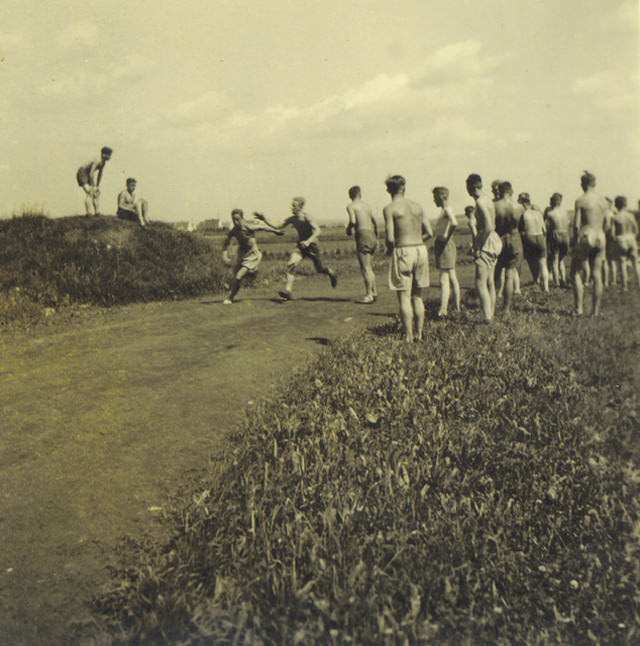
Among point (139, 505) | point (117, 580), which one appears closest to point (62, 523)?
point (139, 505)

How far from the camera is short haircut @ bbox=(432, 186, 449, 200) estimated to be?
747 centimetres

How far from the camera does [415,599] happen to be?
249 cm

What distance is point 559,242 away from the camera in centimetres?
1131

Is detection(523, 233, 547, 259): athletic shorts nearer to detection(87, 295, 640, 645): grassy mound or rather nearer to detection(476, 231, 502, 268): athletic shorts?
detection(476, 231, 502, 268): athletic shorts

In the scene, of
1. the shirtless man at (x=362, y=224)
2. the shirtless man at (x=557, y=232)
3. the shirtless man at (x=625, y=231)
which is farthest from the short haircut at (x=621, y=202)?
the shirtless man at (x=362, y=224)

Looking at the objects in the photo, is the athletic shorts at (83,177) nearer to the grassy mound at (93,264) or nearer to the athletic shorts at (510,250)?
the grassy mound at (93,264)

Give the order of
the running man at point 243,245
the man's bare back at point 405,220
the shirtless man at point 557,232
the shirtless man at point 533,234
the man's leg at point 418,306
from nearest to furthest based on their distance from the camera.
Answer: the man's bare back at point 405,220 → the man's leg at point 418,306 → the shirtless man at point 533,234 → the running man at point 243,245 → the shirtless man at point 557,232

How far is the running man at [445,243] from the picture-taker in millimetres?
7480

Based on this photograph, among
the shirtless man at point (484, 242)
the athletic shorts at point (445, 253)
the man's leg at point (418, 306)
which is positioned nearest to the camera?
the man's leg at point (418, 306)

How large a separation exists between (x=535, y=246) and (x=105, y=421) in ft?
24.0

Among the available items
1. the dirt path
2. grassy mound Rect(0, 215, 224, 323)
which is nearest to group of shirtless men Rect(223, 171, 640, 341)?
the dirt path

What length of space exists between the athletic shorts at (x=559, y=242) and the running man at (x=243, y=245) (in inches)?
218

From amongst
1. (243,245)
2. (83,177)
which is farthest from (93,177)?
(243,245)

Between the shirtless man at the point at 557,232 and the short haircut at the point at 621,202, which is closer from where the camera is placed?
the short haircut at the point at 621,202
